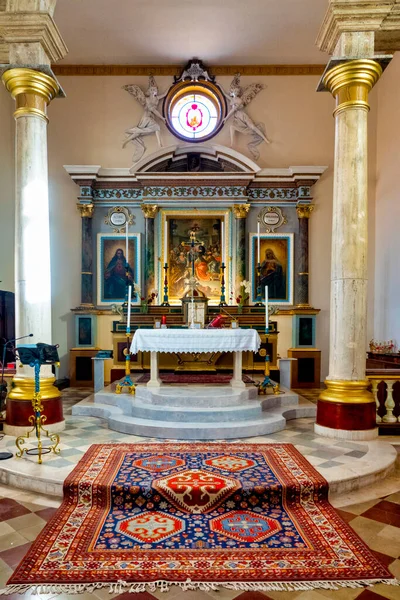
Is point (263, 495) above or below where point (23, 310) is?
below

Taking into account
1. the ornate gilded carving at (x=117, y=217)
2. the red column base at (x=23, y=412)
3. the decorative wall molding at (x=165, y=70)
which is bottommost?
the red column base at (x=23, y=412)

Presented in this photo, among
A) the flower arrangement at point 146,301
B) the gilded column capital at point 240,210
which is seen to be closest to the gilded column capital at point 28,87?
the flower arrangement at point 146,301

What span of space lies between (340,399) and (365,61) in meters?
3.86

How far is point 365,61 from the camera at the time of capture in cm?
509

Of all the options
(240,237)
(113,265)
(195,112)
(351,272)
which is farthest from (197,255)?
(351,272)

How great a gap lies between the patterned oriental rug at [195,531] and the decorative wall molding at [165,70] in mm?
9348

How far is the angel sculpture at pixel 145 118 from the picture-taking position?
10.5 meters

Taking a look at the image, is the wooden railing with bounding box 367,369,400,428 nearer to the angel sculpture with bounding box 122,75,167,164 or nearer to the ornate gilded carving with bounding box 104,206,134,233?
the ornate gilded carving with bounding box 104,206,134,233

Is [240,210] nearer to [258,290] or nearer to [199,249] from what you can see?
[199,249]

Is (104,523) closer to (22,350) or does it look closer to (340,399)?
(22,350)

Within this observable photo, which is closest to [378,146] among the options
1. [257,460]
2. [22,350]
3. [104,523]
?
[257,460]

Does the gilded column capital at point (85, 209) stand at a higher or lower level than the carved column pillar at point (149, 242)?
higher

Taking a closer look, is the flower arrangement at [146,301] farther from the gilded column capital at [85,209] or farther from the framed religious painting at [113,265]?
the gilded column capital at [85,209]

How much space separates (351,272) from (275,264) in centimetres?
527
